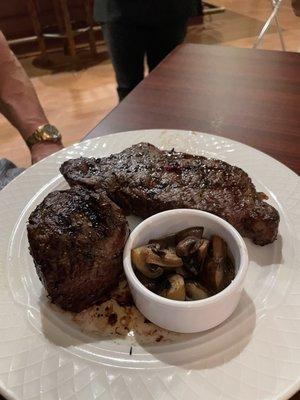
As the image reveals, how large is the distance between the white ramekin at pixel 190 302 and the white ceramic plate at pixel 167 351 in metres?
0.04

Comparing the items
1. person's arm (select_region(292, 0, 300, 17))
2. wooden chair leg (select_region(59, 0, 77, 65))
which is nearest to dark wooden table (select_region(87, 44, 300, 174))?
wooden chair leg (select_region(59, 0, 77, 65))

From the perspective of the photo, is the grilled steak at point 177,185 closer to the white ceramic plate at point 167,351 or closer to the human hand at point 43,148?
the white ceramic plate at point 167,351

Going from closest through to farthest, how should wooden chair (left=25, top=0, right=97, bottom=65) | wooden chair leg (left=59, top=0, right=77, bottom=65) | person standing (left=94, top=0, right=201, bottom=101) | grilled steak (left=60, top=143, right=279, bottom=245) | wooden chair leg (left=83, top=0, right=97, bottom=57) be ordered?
1. grilled steak (left=60, top=143, right=279, bottom=245)
2. person standing (left=94, top=0, right=201, bottom=101)
3. wooden chair leg (left=59, top=0, right=77, bottom=65)
4. wooden chair (left=25, top=0, right=97, bottom=65)
5. wooden chair leg (left=83, top=0, right=97, bottom=57)

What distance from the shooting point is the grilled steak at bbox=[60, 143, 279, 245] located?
103cm

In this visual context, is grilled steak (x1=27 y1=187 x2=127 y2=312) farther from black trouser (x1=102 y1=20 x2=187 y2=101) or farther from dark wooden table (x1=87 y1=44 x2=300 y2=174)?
black trouser (x1=102 y1=20 x2=187 y2=101)

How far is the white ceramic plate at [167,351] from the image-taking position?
2.47ft

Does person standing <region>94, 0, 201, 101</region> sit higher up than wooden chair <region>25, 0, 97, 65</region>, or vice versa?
person standing <region>94, 0, 201, 101</region>

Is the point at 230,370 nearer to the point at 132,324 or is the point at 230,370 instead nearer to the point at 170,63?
the point at 132,324

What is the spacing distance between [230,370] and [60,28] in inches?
186

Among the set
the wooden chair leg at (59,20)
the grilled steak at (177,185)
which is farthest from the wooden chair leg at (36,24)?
the grilled steak at (177,185)

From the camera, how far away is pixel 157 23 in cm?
235

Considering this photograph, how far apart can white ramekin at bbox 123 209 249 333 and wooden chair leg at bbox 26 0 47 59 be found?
13.5ft

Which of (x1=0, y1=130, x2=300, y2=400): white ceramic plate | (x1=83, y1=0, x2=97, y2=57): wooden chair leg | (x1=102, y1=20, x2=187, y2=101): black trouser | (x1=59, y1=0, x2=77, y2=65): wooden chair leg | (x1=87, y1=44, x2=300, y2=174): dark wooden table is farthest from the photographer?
(x1=83, y1=0, x2=97, y2=57): wooden chair leg

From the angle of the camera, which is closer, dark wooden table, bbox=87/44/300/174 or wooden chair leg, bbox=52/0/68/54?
dark wooden table, bbox=87/44/300/174
